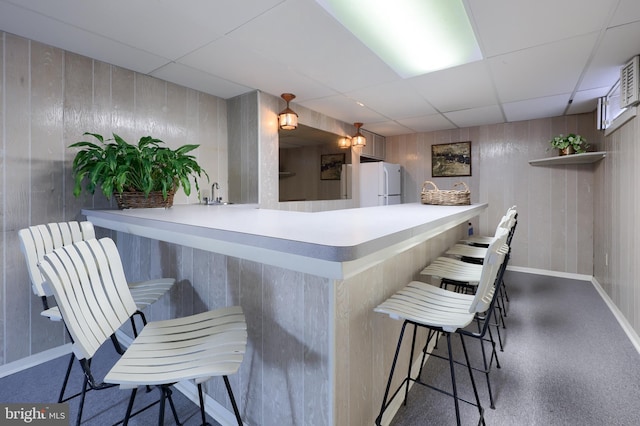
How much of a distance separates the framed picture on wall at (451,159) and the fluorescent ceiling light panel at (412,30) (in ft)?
9.19

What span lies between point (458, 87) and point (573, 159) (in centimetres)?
216

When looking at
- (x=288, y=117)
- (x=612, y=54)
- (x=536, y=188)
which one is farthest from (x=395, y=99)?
(x=536, y=188)

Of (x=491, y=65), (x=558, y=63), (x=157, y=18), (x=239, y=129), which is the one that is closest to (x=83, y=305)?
(x=157, y=18)

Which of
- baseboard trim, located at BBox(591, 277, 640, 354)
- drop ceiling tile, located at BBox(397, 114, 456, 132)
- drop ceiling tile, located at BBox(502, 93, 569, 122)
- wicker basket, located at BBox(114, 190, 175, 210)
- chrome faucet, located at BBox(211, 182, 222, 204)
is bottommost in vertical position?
baseboard trim, located at BBox(591, 277, 640, 354)

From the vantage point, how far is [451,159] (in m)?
5.32

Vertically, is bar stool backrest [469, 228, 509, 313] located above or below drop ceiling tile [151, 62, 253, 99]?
below

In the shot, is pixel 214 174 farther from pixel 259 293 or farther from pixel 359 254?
pixel 359 254

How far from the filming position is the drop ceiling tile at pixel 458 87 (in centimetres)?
283

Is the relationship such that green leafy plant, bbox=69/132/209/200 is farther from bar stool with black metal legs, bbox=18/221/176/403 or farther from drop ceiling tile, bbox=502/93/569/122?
drop ceiling tile, bbox=502/93/569/122

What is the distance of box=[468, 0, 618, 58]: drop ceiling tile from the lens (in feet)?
5.98

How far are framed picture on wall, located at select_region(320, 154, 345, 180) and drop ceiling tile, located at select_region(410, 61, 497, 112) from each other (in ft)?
9.20

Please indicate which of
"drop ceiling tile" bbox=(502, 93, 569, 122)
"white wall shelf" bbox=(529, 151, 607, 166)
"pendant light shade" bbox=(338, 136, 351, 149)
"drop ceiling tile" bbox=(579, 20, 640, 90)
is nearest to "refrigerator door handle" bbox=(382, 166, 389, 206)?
"pendant light shade" bbox=(338, 136, 351, 149)

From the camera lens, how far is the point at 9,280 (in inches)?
85.3

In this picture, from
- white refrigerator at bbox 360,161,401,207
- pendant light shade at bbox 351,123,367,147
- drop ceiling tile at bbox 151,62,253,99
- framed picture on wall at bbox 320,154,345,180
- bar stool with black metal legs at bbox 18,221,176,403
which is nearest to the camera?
bar stool with black metal legs at bbox 18,221,176,403
